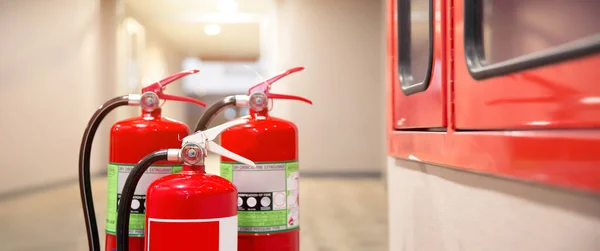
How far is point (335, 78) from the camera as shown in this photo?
432 centimetres

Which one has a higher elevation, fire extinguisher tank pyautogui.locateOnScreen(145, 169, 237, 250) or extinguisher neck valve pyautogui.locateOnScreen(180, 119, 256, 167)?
extinguisher neck valve pyautogui.locateOnScreen(180, 119, 256, 167)

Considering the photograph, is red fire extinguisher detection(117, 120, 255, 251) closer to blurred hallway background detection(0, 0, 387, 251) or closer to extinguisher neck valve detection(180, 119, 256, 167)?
extinguisher neck valve detection(180, 119, 256, 167)

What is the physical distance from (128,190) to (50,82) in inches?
127

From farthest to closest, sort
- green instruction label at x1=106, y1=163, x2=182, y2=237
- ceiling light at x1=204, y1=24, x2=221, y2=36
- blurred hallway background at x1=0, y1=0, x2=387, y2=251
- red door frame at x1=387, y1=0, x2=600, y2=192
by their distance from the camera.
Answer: ceiling light at x1=204, y1=24, x2=221, y2=36 < blurred hallway background at x1=0, y1=0, x2=387, y2=251 < green instruction label at x1=106, y1=163, x2=182, y2=237 < red door frame at x1=387, y1=0, x2=600, y2=192

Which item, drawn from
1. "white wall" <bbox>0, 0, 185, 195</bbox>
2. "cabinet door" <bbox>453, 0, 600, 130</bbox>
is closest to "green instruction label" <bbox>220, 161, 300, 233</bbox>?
"cabinet door" <bbox>453, 0, 600, 130</bbox>

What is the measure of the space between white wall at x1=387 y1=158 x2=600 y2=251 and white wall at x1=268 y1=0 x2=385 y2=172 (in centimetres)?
299

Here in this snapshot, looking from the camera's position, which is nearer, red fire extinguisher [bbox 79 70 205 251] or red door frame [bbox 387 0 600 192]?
red door frame [bbox 387 0 600 192]

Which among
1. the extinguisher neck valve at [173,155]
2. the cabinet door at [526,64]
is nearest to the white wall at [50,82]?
the extinguisher neck valve at [173,155]

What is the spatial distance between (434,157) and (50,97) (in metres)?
3.50

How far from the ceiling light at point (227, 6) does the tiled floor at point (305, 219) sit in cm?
234

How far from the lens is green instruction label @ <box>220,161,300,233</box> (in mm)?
1081

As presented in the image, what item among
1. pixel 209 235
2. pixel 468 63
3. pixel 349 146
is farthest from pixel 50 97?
pixel 468 63

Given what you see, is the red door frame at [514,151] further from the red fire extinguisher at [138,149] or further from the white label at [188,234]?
the red fire extinguisher at [138,149]

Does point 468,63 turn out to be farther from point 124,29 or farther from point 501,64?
point 124,29
